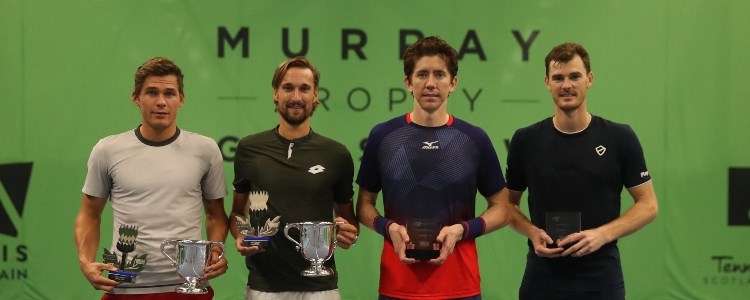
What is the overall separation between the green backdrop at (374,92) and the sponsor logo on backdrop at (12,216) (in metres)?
0.01

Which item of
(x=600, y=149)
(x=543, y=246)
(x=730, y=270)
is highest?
(x=600, y=149)

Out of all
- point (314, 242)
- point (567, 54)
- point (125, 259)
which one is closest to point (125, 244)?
point (125, 259)

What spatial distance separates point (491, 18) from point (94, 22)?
3.16 m

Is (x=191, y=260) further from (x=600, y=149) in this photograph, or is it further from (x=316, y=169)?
(x=600, y=149)

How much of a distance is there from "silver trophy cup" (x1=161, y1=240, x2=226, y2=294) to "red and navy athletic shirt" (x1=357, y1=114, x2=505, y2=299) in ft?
2.83

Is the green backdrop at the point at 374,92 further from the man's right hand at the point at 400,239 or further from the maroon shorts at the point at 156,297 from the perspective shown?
the man's right hand at the point at 400,239

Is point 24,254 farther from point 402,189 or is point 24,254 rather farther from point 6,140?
point 402,189

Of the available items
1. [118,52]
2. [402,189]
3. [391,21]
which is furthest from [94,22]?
[402,189]

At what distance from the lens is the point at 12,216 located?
6.83 meters

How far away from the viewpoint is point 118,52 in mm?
6840

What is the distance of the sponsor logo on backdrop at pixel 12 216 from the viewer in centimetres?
680

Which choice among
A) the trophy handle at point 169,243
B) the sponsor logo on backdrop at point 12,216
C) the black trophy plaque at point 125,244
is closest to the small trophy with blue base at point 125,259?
the black trophy plaque at point 125,244

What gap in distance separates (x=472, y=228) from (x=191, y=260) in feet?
4.24

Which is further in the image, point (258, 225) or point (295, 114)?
point (295, 114)
